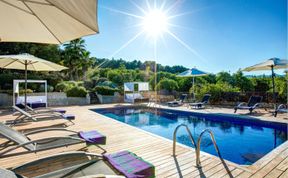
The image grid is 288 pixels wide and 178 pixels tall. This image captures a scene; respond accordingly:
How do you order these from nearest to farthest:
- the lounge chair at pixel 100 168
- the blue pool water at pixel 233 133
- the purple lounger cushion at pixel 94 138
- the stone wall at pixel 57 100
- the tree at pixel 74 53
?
the lounge chair at pixel 100 168 → the purple lounger cushion at pixel 94 138 → the blue pool water at pixel 233 133 → the stone wall at pixel 57 100 → the tree at pixel 74 53

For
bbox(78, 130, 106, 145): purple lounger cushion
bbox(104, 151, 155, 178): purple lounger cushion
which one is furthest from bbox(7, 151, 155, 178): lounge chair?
bbox(78, 130, 106, 145): purple lounger cushion

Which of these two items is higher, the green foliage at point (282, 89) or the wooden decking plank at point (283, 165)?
the green foliage at point (282, 89)

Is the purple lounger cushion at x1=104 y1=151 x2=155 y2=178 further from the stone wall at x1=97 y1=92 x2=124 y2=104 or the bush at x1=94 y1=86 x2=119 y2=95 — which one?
the bush at x1=94 y1=86 x2=119 y2=95

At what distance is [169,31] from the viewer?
12781mm

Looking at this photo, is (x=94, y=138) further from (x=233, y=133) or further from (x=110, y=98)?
(x=110, y=98)

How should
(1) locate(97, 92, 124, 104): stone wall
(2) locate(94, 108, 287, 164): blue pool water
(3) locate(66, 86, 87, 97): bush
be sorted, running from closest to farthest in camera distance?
(2) locate(94, 108, 287, 164): blue pool water
(3) locate(66, 86, 87, 97): bush
(1) locate(97, 92, 124, 104): stone wall

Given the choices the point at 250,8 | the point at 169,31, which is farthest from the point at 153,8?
the point at 250,8

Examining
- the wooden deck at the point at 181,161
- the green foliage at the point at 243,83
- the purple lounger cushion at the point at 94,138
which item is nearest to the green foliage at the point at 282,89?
the green foliage at the point at 243,83

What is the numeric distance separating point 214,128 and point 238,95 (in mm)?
5667

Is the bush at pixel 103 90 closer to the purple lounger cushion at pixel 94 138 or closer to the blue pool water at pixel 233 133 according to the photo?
the blue pool water at pixel 233 133

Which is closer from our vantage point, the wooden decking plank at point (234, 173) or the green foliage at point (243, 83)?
the wooden decking plank at point (234, 173)

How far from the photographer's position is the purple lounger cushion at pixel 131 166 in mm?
2252

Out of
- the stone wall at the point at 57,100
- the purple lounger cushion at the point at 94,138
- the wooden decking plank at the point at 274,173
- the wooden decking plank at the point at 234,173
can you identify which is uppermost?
the stone wall at the point at 57,100

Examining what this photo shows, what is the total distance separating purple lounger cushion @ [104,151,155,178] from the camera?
2.25 meters
